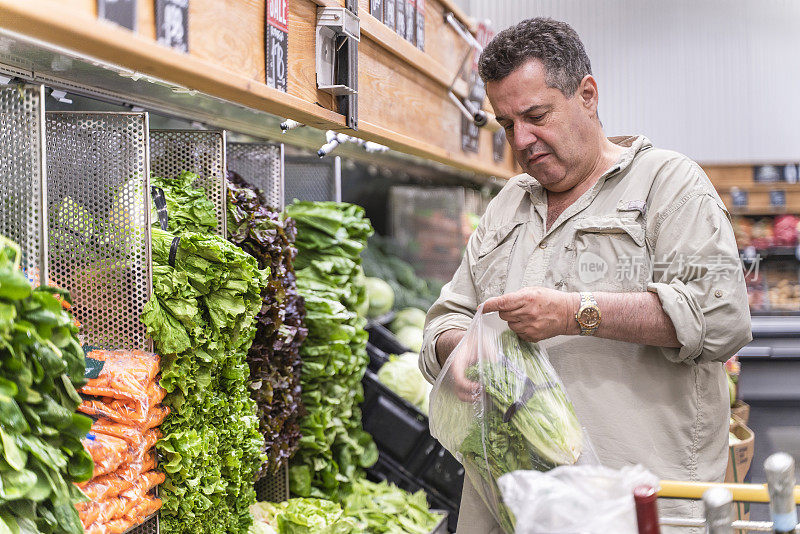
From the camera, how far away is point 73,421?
5.08 ft

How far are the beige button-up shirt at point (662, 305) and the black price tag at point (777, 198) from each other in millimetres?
7408

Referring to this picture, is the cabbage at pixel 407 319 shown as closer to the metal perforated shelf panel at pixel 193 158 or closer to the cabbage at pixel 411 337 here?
the cabbage at pixel 411 337

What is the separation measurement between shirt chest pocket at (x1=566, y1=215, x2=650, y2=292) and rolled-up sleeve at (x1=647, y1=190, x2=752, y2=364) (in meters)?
0.07

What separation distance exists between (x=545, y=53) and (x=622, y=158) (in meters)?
0.35

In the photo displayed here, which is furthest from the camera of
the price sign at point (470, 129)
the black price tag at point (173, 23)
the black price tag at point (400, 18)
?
the price sign at point (470, 129)

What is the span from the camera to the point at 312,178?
4.34m

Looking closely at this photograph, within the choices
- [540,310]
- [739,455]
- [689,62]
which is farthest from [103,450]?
[689,62]

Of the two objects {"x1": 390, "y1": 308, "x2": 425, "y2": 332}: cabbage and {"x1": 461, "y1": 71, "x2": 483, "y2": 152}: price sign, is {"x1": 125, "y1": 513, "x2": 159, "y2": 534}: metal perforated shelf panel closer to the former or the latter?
{"x1": 461, "y1": 71, "x2": 483, "y2": 152}: price sign

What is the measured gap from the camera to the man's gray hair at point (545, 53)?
2.10m

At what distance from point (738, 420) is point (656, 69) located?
1.76 meters

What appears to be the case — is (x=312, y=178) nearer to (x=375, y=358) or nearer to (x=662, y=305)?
(x=375, y=358)

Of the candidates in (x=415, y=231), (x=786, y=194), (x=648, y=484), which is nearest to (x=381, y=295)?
(x=415, y=231)

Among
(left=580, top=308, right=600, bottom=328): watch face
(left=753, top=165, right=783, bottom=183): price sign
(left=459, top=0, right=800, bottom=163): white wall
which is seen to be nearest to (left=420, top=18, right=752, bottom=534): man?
(left=580, top=308, right=600, bottom=328): watch face

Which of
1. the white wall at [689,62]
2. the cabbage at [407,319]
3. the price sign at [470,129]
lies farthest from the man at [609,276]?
the cabbage at [407,319]
